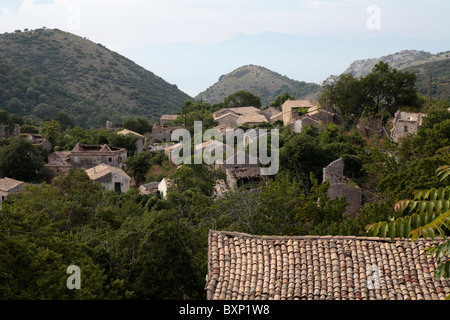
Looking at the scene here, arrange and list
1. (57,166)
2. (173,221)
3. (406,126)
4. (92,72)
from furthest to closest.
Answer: (92,72), (57,166), (406,126), (173,221)

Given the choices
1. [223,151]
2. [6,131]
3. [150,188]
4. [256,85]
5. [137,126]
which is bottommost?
[150,188]

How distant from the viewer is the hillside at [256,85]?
171875 mm

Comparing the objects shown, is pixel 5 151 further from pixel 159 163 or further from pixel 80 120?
pixel 80 120

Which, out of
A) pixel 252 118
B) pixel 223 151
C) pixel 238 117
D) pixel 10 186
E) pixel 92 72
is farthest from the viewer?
pixel 92 72

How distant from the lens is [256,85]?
182375 millimetres

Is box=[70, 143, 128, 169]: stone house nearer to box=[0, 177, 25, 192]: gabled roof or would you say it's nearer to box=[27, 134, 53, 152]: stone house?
box=[27, 134, 53, 152]: stone house

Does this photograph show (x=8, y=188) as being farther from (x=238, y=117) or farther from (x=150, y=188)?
(x=238, y=117)

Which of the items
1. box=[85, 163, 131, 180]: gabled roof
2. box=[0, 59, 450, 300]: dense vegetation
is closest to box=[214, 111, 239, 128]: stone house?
box=[85, 163, 131, 180]: gabled roof

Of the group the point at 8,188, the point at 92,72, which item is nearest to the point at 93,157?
the point at 8,188

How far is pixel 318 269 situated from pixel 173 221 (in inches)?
264

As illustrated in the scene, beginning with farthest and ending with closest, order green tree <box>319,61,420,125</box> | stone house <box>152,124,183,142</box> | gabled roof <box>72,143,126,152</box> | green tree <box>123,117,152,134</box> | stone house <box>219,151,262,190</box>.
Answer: green tree <box>123,117,152,134</box> < stone house <box>152,124,183,142</box> < gabled roof <box>72,143,126,152</box> < green tree <box>319,61,420,125</box> < stone house <box>219,151,262,190</box>

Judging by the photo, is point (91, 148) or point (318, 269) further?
point (91, 148)

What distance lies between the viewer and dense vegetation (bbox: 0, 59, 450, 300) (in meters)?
11.9

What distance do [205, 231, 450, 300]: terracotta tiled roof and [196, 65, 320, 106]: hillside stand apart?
15440 centimetres
